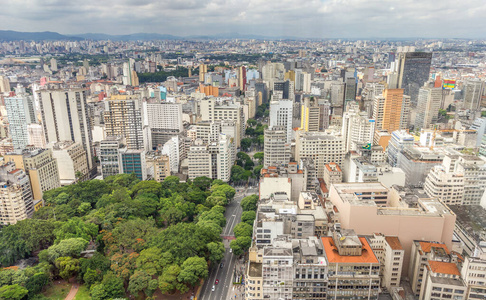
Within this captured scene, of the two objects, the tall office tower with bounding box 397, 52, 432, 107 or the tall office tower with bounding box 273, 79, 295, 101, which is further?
the tall office tower with bounding box 273, 79, 295, 101

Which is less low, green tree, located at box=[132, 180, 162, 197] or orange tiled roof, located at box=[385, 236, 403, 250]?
orange tiled roof, located at box=[385, 236, 403, 250]

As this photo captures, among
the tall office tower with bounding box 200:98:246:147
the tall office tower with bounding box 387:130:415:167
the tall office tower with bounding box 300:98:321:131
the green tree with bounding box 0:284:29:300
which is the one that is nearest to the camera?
the green tree with bounding box 0:284:29:300

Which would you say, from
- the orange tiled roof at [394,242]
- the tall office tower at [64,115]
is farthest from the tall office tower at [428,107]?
the tall office tower at [64,115]

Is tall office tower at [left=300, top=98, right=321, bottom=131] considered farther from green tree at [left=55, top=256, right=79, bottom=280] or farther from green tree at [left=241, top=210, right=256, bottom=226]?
green tree at [left=55, top=256, right=79, bottom=280]

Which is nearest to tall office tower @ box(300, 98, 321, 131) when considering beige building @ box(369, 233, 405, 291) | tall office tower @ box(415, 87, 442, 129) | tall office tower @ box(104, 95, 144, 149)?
tall office tower @ box(415, 87, 442, 129)

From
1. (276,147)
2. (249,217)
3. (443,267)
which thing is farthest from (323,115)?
(443,267)

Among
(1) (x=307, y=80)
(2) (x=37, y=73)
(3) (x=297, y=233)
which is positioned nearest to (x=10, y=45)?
(2) (x=37, y=73)

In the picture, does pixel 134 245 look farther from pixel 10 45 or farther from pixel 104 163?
pixel 10 45

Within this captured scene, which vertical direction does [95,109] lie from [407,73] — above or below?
below

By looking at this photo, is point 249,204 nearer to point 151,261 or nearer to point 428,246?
point 151,261
